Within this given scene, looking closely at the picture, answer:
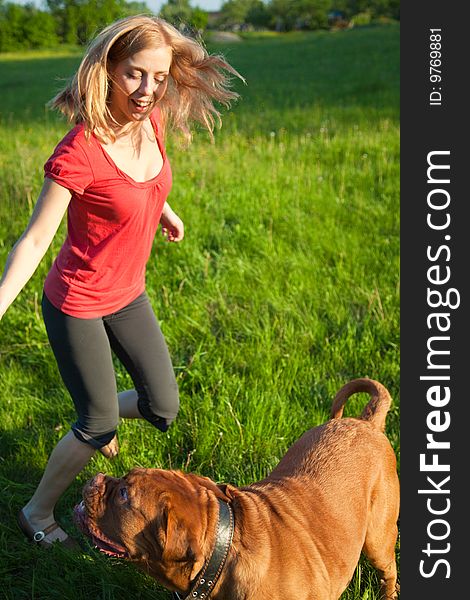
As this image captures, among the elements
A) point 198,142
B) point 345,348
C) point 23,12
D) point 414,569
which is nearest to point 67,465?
point 414,569

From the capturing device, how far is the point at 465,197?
4.50 meters

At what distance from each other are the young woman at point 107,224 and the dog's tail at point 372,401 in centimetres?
87

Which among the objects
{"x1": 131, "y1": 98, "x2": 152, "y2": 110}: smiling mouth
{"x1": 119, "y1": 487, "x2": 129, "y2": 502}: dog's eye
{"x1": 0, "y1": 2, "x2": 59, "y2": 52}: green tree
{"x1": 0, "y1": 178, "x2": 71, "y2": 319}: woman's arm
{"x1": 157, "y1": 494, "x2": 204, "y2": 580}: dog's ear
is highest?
{"x1": 0, "y1": 2, "x2": 59, "y2": 52}: green tree

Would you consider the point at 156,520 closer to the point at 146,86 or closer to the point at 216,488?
the point at 216,488

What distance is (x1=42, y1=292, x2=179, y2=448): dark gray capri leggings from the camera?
10.7 feet

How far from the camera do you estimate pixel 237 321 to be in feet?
16.7

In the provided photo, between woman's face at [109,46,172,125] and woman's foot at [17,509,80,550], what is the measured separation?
2.05 metres

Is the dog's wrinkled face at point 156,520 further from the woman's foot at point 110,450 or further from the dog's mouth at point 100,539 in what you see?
the woman's foot at point 110,450

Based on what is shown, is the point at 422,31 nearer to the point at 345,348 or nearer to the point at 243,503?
the point at 345,348

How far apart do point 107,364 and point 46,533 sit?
3.06ft

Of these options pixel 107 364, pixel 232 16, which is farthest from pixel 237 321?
pixel 232 16

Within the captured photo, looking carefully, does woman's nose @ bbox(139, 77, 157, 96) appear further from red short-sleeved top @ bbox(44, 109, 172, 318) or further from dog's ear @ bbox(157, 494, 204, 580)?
dog's ear @ bbox(157, 494, 204, 580)

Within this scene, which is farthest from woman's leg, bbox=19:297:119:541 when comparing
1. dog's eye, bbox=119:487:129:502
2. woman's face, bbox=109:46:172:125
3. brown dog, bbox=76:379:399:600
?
woman's face, bbox=109:46:172:125

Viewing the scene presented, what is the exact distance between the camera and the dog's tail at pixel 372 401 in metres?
3.29
